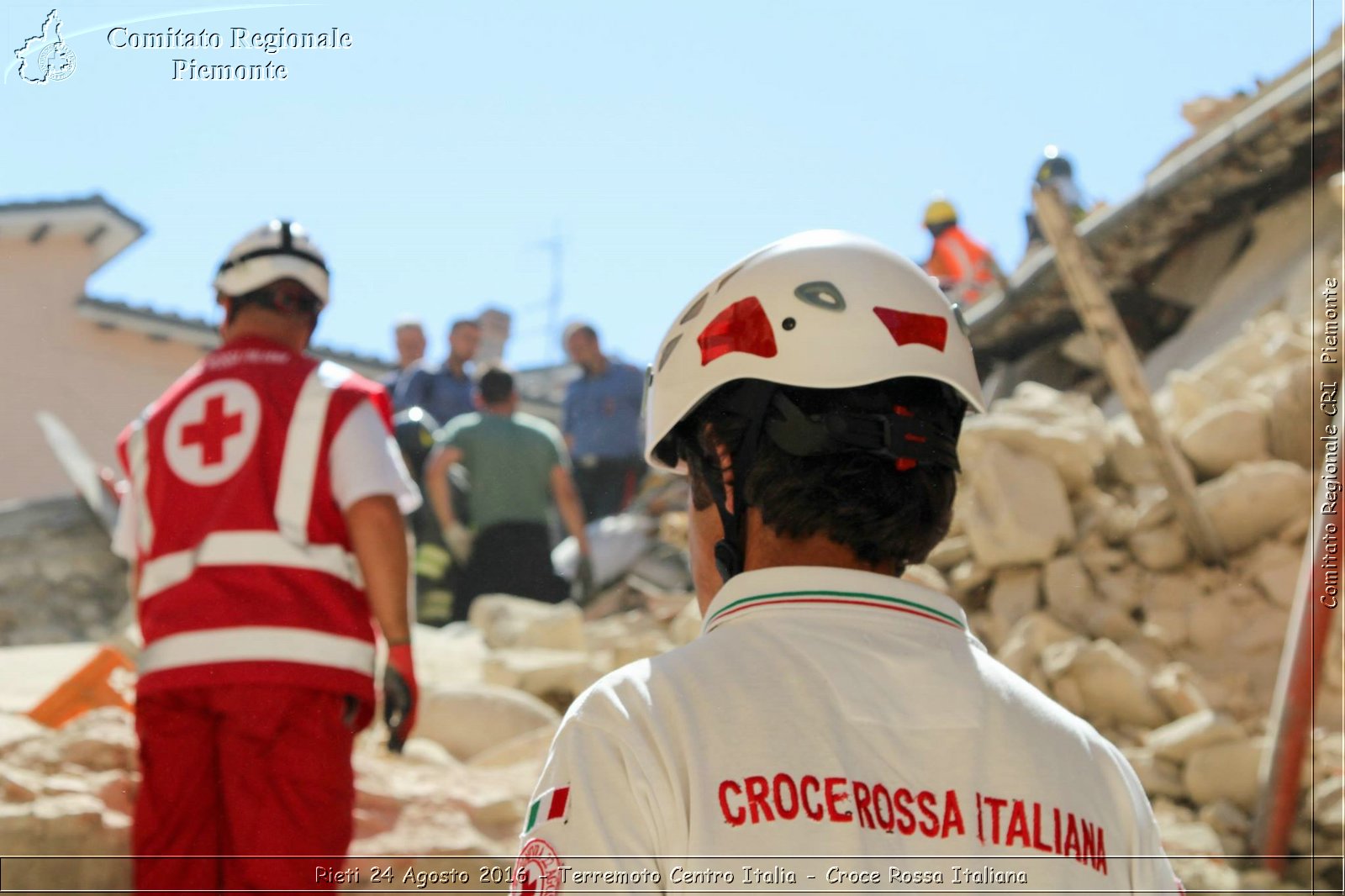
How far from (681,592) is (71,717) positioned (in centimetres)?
487

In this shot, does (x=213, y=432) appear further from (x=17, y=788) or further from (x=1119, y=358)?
(x=1119, y=358)

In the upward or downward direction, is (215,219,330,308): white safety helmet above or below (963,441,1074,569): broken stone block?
below

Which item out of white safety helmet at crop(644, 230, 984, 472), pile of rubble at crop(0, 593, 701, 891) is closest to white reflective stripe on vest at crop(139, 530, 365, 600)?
pile of rubble at crop(0, 593, 701, 891)

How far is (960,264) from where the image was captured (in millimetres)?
10078

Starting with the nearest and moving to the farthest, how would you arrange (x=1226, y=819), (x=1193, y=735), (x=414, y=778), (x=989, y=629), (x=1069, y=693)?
1. (x=414, y=778)
2. (x=1226, y=819)
3. (x=1193, y=735)
4. (x=1069, y=693)
5. (x=989, y=629)

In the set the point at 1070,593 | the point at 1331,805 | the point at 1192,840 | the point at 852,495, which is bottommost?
the point at 852,495

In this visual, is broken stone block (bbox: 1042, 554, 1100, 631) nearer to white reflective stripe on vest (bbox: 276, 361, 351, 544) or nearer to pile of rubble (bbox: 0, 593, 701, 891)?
pile of rubble (bbox: 0, 593, 701, 891)

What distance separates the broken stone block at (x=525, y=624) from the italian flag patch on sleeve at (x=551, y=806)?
5.68 metres

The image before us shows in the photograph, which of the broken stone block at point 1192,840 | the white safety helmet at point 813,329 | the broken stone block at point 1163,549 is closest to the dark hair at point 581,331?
the broken stone block at point 1163,549

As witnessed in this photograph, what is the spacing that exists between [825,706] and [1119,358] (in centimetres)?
517

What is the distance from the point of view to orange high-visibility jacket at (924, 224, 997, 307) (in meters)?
9.88

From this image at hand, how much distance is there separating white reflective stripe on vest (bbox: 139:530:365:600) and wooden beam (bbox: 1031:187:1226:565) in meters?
3.60

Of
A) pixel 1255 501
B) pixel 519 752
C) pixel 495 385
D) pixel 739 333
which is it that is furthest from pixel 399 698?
pixel 1255 501

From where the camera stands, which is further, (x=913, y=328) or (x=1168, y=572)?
(x=1168, y=572)
